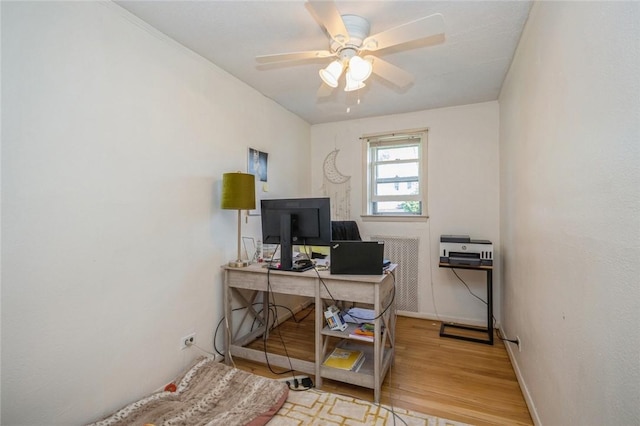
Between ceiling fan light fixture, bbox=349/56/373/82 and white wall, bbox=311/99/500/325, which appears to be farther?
white wall, bbox=311/99/500/325

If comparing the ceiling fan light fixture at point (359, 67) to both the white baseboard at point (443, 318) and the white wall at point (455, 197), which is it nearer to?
the white wall at point (455, 197)

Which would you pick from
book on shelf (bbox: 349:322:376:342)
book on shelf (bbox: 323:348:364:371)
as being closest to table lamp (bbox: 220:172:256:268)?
book on shelf (bbox: 349:322:376:342)

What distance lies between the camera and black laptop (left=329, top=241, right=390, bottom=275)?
6.35ft

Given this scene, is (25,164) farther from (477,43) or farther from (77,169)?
(477,43)

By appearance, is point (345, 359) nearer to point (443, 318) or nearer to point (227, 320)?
point (227, 320)

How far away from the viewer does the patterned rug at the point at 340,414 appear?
1645mm

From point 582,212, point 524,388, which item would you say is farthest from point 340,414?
point 582,212

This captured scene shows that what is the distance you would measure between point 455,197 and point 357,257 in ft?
6.27

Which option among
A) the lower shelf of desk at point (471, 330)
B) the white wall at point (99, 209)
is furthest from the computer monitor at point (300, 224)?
the lower shelf of desk at point (471, 330)

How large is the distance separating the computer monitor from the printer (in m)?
1.47

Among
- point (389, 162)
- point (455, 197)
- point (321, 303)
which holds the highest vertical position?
point (389, 162)

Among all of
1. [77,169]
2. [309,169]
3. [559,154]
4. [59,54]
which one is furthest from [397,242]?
[59,54]

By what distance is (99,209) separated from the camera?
1.59 m

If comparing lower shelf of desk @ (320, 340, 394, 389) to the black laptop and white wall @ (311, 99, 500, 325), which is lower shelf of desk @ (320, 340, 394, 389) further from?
white wall @ (311, 99, 500, 325)
